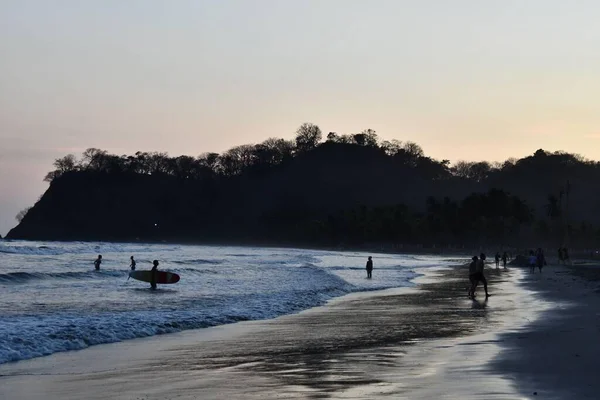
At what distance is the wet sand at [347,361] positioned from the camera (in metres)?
10.2

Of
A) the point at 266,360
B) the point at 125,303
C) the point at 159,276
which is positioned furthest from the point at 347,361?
the point at 159,276

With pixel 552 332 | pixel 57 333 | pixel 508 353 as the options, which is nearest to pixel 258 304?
pixel 57 333

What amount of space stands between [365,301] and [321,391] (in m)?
18.4

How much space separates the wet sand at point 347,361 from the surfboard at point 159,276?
58.6 ft

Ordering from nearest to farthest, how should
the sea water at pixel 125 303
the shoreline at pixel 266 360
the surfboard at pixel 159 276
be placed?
the shoreline at pixel 266 360 < the sea water at pixel 125 303 < the surfboard at pixel 159 276

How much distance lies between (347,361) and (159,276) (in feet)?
88.1

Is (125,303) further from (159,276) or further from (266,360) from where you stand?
(266,360)

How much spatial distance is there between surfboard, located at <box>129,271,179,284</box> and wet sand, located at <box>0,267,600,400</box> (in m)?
17.9

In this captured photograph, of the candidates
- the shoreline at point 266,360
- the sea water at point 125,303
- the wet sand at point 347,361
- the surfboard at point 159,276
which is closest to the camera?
the wet sand at point 347,361

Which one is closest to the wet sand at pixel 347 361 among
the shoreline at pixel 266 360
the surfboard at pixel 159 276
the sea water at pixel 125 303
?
the shoreline at pixel 266 360

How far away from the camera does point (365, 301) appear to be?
28344mm

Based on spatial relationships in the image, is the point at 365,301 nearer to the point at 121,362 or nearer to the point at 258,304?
the point at 258,304

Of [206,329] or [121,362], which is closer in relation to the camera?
[121,362]

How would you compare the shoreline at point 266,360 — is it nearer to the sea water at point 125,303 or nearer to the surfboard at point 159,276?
the sea water at point 125,303
